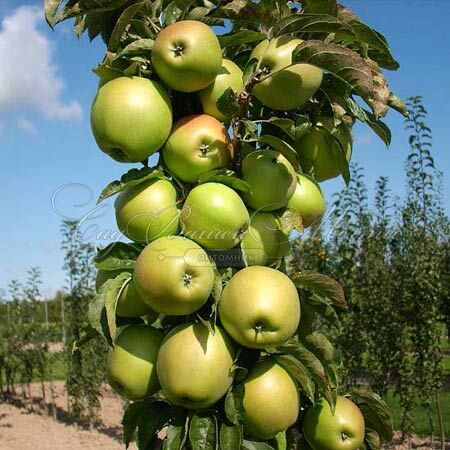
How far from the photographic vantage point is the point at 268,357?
1.51 meters

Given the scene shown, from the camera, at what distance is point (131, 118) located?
1.46 metres

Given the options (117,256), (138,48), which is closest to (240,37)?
(138,48)

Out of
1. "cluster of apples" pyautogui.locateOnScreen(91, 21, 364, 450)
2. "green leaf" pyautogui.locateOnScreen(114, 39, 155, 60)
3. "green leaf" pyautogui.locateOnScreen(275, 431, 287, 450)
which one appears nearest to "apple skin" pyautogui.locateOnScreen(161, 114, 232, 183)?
"cluster of apples" pyautogui.locateOnScreen(91, 21, 364, 450)

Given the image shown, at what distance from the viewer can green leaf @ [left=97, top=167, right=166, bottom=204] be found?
1480 mm

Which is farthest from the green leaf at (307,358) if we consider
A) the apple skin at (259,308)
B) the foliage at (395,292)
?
the foliage at (395,292)

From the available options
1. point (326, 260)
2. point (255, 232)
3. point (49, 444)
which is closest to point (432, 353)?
point (326, 260)

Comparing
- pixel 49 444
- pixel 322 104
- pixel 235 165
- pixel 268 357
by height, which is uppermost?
pixel 322 104

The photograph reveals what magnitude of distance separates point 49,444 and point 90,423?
1.14 meters

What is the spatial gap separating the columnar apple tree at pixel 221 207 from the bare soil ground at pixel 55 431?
22.0ft

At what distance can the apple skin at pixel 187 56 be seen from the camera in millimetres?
1442

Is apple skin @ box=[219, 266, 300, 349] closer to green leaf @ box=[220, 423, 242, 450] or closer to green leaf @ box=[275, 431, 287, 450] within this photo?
green leaf @ box=[220, 423, 242, 450]

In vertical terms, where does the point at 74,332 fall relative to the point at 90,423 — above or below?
above

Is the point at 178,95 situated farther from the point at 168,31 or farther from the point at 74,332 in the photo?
the point at 74,332

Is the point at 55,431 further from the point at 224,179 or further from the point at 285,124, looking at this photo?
the point at 285,124
